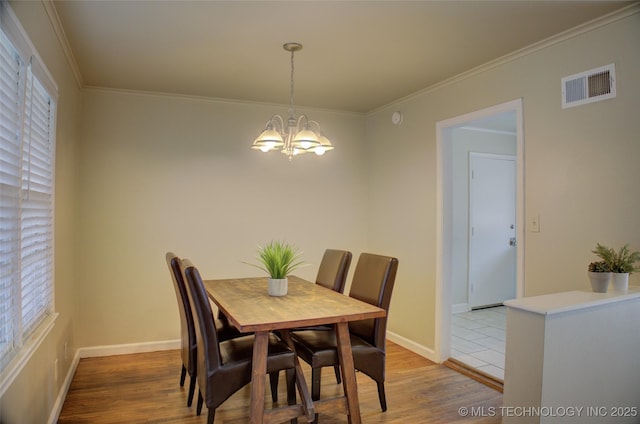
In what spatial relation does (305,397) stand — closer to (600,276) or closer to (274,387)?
(274,387)

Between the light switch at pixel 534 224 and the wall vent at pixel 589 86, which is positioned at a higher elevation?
the wall vent at pixel 589 86

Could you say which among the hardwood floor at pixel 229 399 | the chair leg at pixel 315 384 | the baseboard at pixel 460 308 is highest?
the chair leg at pixel 315 384

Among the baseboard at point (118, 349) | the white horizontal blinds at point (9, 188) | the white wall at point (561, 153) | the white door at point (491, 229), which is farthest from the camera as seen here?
the white door at point (491, 229)

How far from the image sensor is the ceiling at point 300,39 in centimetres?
231

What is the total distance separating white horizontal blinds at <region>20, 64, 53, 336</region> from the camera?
2.00 m

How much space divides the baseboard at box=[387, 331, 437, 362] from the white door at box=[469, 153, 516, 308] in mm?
1646

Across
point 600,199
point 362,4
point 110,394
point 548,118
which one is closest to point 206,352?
point 110,394

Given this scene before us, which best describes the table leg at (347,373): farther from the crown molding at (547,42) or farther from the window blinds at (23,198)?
the crown molding at (547,42)

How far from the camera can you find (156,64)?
320 centimetres

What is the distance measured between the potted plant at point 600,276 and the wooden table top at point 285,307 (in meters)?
1.11

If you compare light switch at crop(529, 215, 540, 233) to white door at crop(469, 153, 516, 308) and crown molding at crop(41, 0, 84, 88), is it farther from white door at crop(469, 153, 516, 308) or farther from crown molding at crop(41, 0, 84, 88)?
crown molding at crop(41, 0, 84, 88)

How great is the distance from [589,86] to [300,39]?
1799mm

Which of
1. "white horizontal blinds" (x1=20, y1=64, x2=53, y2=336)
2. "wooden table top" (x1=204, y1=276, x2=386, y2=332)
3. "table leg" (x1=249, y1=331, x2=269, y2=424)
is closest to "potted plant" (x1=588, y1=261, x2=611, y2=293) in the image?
"wooden table top" (x1=204, y1=276, x2=386, y2=332)

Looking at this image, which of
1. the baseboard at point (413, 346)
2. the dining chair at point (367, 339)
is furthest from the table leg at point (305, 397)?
the baseboard at point (413, 346)
